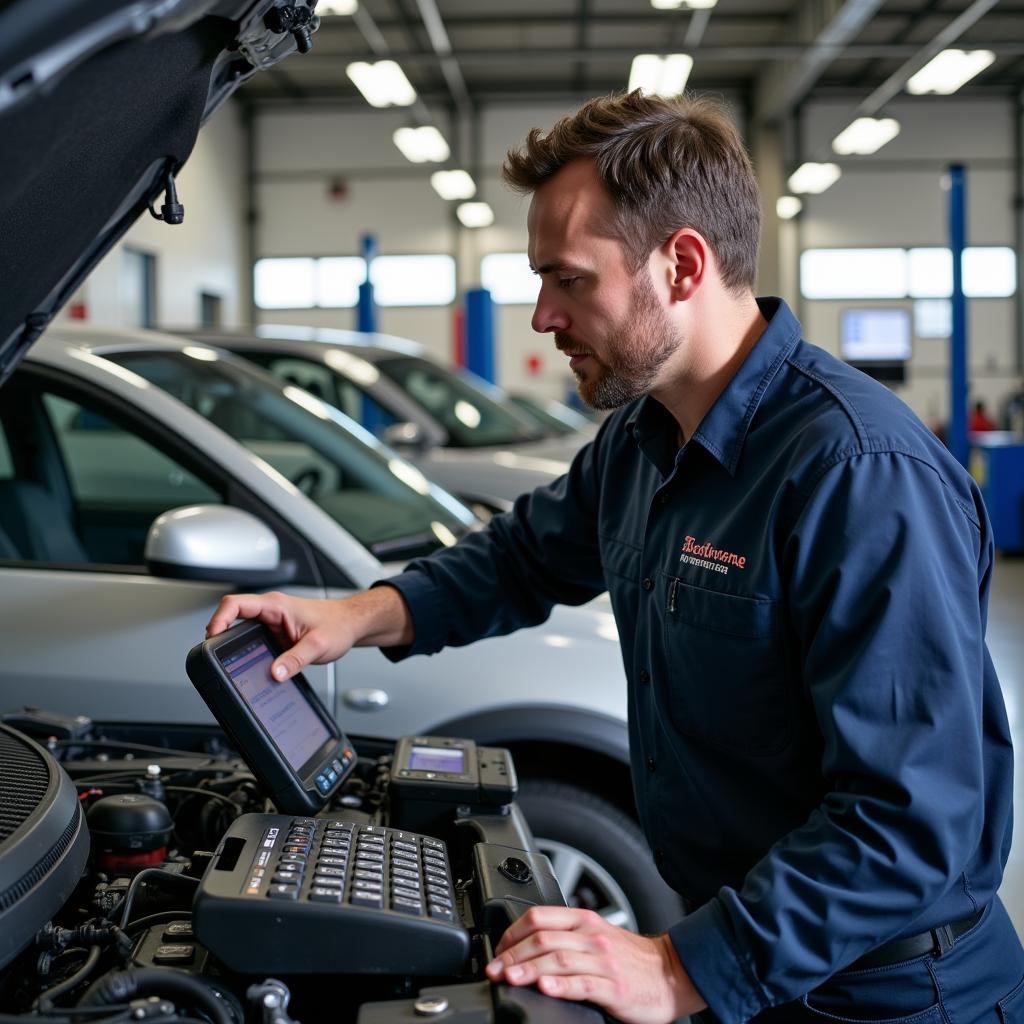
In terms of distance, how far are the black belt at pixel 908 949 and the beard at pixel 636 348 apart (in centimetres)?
71

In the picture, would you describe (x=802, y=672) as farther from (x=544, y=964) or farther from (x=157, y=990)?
(x=157, y=990)

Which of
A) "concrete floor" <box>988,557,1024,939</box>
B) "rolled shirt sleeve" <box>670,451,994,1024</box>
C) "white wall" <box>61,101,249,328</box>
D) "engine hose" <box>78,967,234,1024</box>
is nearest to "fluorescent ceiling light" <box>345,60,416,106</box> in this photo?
"white wall" <box>61,101,249,328</box>

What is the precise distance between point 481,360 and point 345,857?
38.9 feet

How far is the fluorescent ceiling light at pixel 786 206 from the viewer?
17953 millimetres

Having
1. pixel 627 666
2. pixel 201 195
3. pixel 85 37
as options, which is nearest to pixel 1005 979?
pixel 627 666

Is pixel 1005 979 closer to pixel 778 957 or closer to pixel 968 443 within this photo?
pixel 778 957

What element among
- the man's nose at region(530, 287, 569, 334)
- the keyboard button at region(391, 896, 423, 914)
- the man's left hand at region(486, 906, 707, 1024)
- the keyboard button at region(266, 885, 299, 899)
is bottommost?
the man's left hand at region(486, 906, 707, 1024)

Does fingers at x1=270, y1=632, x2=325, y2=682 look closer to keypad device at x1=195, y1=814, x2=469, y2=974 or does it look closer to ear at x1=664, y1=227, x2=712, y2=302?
keypad device at x1=195, y1=814, x2=469, y2=974

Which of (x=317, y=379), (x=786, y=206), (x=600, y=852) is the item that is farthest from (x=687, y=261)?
(x=786, y=206)

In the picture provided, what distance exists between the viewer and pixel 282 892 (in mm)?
1160

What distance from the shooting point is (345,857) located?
50.3 inches

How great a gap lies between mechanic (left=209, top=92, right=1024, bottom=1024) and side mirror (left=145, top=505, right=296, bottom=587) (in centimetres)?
78

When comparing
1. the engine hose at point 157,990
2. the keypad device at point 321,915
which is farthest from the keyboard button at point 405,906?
the engine hose at point 157,990

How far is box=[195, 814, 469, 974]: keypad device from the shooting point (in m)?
1.14
